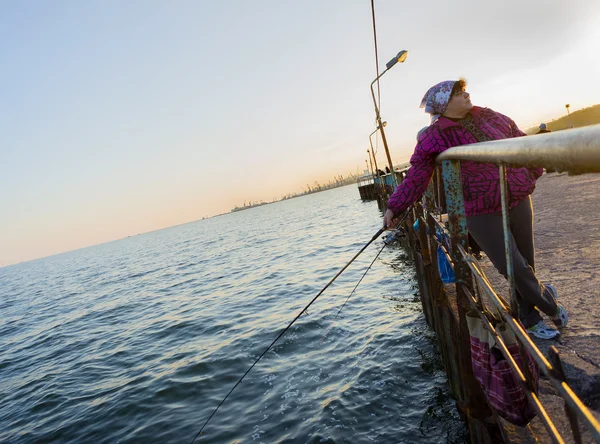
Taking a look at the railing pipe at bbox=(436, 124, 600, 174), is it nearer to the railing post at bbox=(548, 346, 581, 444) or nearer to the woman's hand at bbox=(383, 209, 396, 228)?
the railing post at bbox=(548, 346, 581, 444)

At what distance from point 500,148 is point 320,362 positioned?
610 cm

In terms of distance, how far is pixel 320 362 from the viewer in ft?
21.7

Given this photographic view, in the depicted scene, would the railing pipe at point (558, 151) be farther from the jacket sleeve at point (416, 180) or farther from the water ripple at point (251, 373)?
the water ripple at point (251, 373)

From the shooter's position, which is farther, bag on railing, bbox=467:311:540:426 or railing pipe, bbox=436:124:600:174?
bag on railing, bbox=467:311:540:426

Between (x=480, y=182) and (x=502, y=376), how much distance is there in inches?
50.5

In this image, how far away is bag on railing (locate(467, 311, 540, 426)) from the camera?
6.19ft

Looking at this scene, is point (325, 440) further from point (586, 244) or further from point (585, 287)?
point (586, 244)

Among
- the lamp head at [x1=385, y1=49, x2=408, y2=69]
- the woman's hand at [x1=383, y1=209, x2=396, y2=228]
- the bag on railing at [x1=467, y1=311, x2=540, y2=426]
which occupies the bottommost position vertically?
the bag on railing at [x1=467, y1=311, x2=540, y2=426]

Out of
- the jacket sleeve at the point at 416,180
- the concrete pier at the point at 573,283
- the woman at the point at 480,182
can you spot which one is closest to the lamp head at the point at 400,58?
the concrete pier at the point at 573,283

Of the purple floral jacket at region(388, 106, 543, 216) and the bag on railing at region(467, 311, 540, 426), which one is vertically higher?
the purple floral jacket at region(388, 106, 543, 216)

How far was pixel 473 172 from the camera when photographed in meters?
2.57

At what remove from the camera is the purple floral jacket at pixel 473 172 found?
101 inches

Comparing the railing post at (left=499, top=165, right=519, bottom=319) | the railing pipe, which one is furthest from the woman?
the railing pipe

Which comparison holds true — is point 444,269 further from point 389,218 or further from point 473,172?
point 473,172
